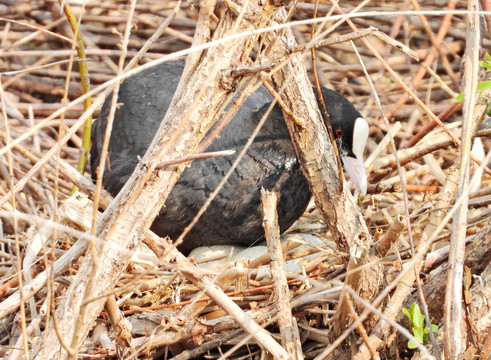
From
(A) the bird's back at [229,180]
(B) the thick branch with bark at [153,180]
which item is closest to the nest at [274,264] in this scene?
(B) the thick branch with bark at [153,180]

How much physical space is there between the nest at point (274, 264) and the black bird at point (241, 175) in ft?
0.48

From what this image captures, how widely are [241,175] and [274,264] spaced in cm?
123

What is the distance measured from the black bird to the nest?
0.48 ft

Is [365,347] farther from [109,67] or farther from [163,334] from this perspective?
[109,67]

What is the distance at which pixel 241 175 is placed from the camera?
321cm

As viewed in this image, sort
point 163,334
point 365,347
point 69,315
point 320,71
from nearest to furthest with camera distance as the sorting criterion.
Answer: point 69,315
point 365,347
point 163,334
point 320,71

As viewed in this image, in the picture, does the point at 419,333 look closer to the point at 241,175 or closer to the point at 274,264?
the point at 274,264

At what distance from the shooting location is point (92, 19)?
16.5 ft

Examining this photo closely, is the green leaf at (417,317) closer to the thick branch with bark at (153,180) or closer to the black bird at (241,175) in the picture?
the thick branch with bark at (153,180)

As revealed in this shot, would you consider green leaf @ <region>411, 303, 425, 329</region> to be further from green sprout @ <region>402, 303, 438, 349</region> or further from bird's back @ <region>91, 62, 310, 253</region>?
bird's back @ <region>91, 62, 310, 253</region>

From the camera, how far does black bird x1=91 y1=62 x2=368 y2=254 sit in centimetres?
316

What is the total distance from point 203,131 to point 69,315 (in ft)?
1.89

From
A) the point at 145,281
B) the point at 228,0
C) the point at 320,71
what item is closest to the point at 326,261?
the point at 145,281

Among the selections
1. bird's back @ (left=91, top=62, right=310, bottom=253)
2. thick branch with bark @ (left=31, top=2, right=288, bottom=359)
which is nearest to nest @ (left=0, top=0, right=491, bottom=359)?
thick branch with bark @ (left=31, top=2, right=288, bottom=359)
